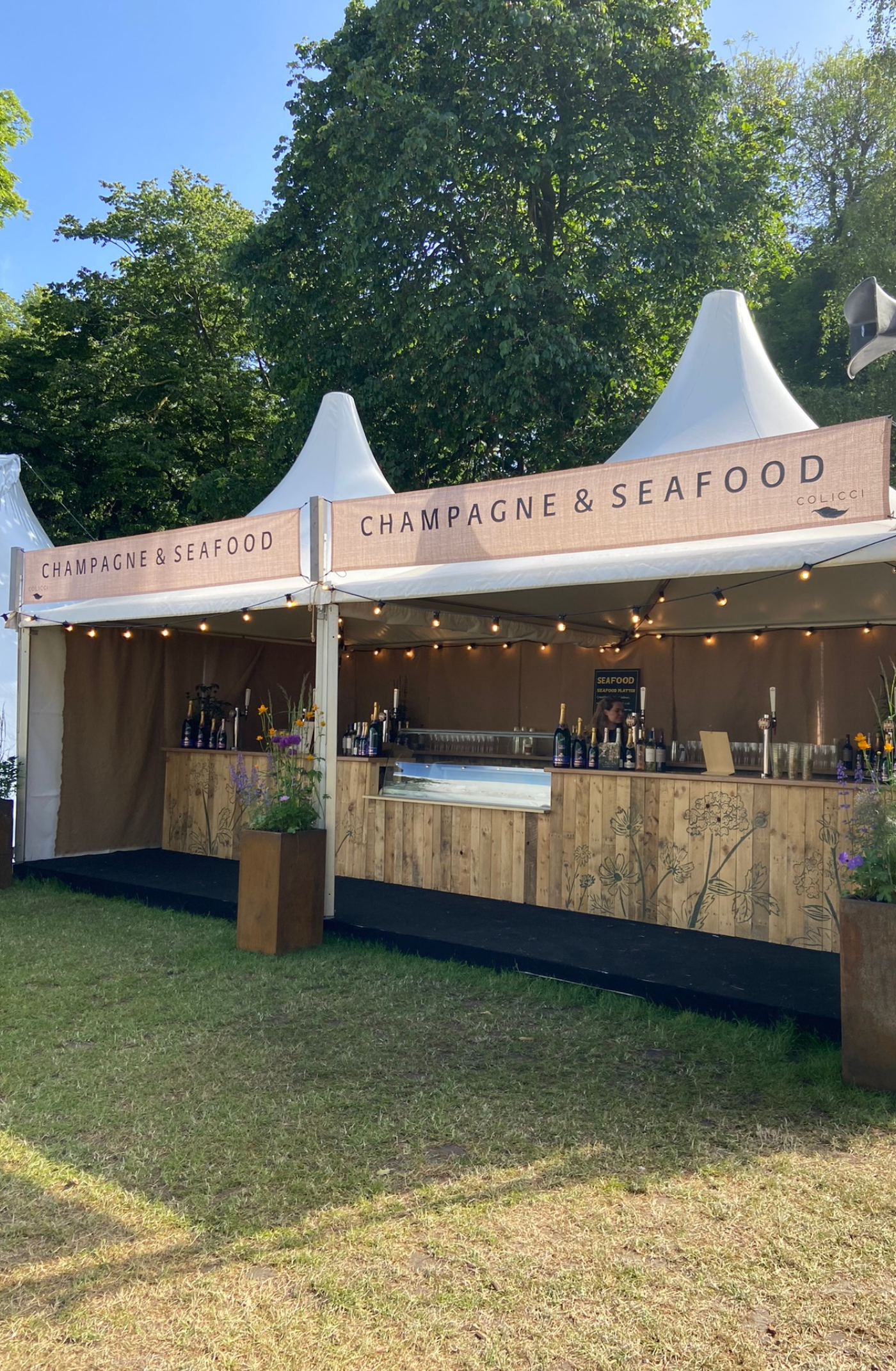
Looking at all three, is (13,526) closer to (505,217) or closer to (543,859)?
(543,859)

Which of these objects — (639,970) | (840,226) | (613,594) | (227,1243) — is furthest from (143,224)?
(227,1243)

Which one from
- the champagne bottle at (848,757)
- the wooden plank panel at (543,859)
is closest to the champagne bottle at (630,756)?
the wooden plank panel at (543,859)

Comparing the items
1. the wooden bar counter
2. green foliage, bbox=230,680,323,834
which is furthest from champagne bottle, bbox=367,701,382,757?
green foliage, bbox=230,680,323,834

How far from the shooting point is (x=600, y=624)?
8.59 meters

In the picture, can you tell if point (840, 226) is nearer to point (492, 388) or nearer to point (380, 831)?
point (492, 388)

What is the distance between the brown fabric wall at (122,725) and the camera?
884 centimetres

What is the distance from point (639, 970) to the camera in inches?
201

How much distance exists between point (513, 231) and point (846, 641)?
6.39m

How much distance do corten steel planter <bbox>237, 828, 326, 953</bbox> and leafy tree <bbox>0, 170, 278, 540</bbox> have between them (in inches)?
372

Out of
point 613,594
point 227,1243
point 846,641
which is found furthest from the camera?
point 846,641

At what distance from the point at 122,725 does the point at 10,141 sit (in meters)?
12.2

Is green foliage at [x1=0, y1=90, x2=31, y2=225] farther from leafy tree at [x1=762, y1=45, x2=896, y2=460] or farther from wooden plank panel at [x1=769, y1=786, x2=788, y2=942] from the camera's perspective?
wooden plank panel at [x1=769, y1=786, x2=788, y2=942]

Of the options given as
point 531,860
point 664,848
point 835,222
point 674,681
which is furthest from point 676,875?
point 835,222

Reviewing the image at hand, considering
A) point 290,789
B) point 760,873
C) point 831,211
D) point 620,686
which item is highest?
point 831,211
